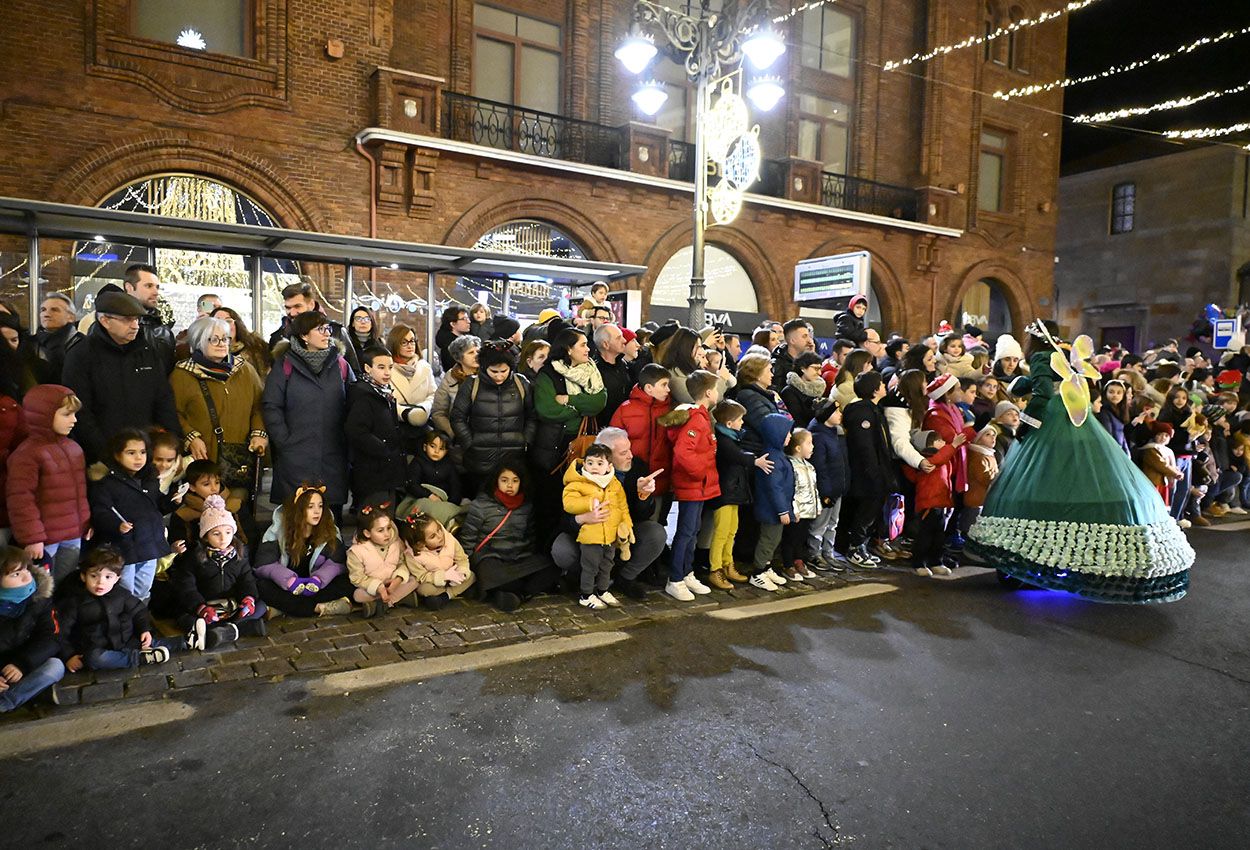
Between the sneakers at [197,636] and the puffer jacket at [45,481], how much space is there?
820mm

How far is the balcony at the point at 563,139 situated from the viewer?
48.2 feet

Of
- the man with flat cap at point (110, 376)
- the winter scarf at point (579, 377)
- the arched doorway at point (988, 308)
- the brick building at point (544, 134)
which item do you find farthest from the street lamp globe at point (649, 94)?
the arched doorway at point (988, 308)

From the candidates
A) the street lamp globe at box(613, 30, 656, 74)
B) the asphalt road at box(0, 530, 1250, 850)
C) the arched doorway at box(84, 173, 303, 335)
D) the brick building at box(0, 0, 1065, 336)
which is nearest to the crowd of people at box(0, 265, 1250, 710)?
the asphalt road at box(0, 530, 1250, 850)

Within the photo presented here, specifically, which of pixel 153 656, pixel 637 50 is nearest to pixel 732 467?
pixel 153 656

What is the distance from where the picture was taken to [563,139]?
15.8 m

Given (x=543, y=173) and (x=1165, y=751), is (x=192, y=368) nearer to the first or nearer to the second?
(x=1165, y=751)

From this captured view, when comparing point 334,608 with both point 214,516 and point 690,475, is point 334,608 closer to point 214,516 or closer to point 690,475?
point 214,516

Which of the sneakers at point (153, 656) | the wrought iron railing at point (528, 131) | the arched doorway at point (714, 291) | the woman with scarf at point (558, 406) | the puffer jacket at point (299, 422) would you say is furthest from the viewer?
the arched doorway at point (714, 291)

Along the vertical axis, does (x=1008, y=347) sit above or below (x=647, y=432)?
above

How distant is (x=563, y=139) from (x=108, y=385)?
39.7ft

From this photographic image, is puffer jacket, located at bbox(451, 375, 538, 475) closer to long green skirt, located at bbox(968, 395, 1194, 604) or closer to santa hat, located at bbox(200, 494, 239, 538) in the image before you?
santa hat, located at bbox(200, 494, 239, 538)

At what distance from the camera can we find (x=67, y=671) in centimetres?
434

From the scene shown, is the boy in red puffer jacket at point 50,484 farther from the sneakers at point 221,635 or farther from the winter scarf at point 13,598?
the sneakers at point 221,635

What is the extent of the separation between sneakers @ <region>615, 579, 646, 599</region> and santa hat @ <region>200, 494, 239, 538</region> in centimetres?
273
